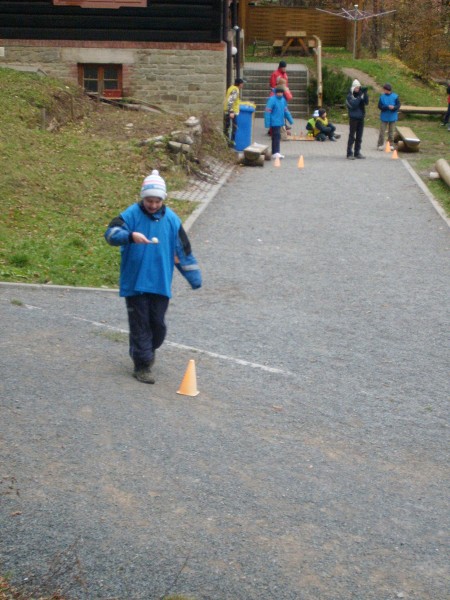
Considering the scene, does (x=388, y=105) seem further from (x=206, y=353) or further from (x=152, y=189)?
(x=152, y=189)

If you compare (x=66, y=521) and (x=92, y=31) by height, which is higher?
(x=92, y=31)

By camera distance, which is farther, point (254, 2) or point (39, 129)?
point (254, 2)

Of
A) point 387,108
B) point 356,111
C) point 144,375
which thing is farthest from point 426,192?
point 144,375

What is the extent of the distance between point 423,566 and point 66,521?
203 centimetres

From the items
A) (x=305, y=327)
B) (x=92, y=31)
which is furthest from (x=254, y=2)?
(x=305, y=327)

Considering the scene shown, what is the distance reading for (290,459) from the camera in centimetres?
690

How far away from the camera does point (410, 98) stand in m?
33.4

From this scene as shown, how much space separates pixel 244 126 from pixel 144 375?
15682 millimetres

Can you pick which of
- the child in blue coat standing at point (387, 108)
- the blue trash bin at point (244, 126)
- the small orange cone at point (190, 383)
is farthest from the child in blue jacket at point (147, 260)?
the child in blue coat standing at point (387, 108)

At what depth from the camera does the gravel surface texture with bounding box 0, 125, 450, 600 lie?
17.4 ft

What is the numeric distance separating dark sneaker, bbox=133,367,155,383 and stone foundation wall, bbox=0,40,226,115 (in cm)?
1588

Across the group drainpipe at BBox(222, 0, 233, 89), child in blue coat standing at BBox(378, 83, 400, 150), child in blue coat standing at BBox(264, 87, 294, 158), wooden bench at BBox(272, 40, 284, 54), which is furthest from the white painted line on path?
wooden bench at BBox(272, 40, 284, 54)

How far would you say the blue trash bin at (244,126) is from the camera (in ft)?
75.0

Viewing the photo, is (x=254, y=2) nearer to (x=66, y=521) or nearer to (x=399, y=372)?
(x=399, y=372)
